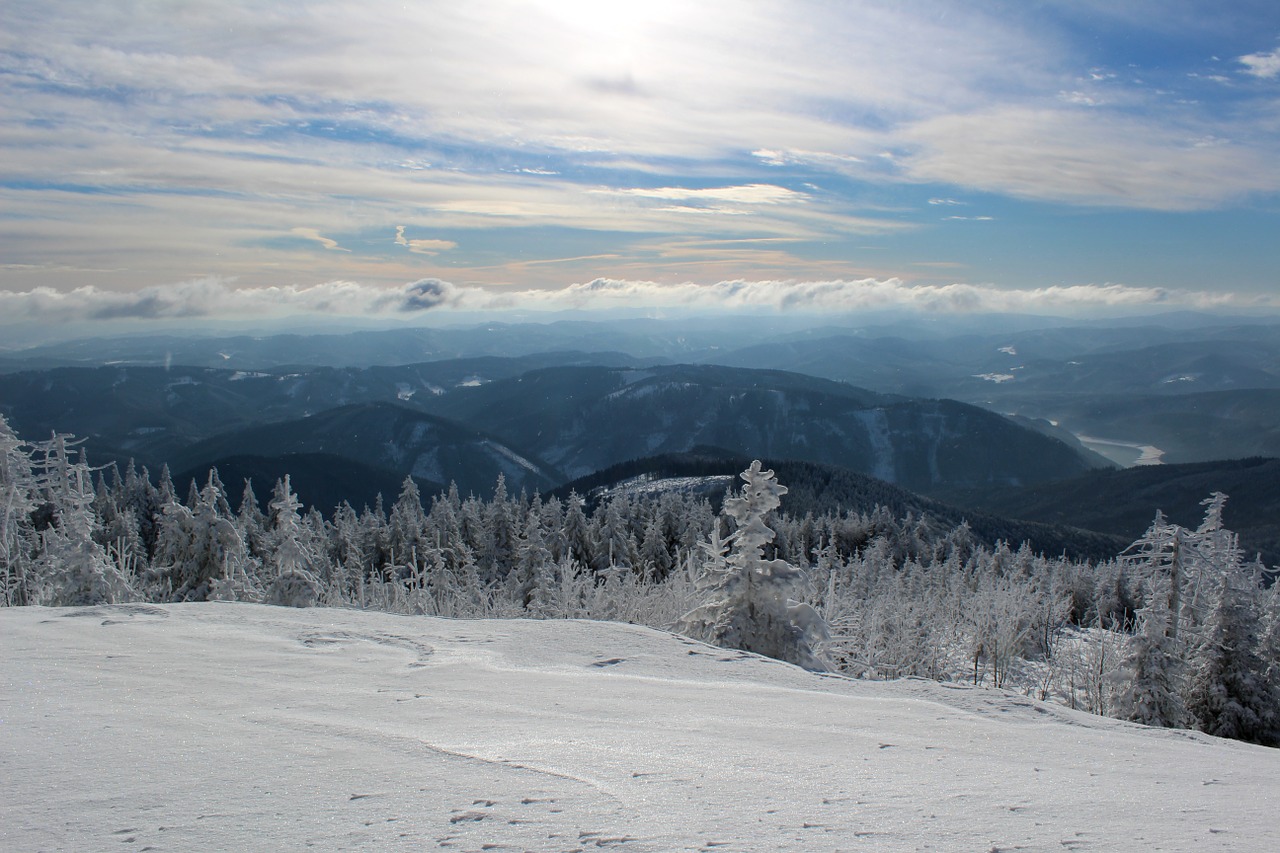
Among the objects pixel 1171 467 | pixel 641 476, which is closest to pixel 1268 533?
pixel 1171 467

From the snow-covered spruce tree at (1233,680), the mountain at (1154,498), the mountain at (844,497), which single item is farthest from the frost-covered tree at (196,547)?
the mountain at (1154,498)

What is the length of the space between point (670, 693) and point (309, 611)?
15.7 ft

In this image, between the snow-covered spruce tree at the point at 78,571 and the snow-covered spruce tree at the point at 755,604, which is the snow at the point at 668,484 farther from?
the snow-covered spruce tree at the point at 755,604

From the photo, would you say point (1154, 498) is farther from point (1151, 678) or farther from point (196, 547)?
point (196, 547)

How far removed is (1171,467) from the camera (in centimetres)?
19788

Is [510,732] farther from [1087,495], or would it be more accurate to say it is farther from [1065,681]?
[1087,495]

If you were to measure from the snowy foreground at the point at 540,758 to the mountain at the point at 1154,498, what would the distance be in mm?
178511

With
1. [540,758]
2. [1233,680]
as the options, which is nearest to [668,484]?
[1233,680]

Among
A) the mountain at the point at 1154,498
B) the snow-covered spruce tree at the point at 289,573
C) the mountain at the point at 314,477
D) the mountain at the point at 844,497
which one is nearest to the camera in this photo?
the snow-covered spruce tree at the point at 289,573

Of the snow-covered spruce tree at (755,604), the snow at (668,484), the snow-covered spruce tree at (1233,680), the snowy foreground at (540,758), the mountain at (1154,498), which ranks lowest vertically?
the mountain at (1154,498)

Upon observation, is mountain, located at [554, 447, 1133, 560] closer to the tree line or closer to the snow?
the snow

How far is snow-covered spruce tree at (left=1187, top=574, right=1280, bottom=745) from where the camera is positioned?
788 inches

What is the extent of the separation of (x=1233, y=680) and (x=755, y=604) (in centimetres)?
1855

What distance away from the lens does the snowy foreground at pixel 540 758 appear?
110 inches
